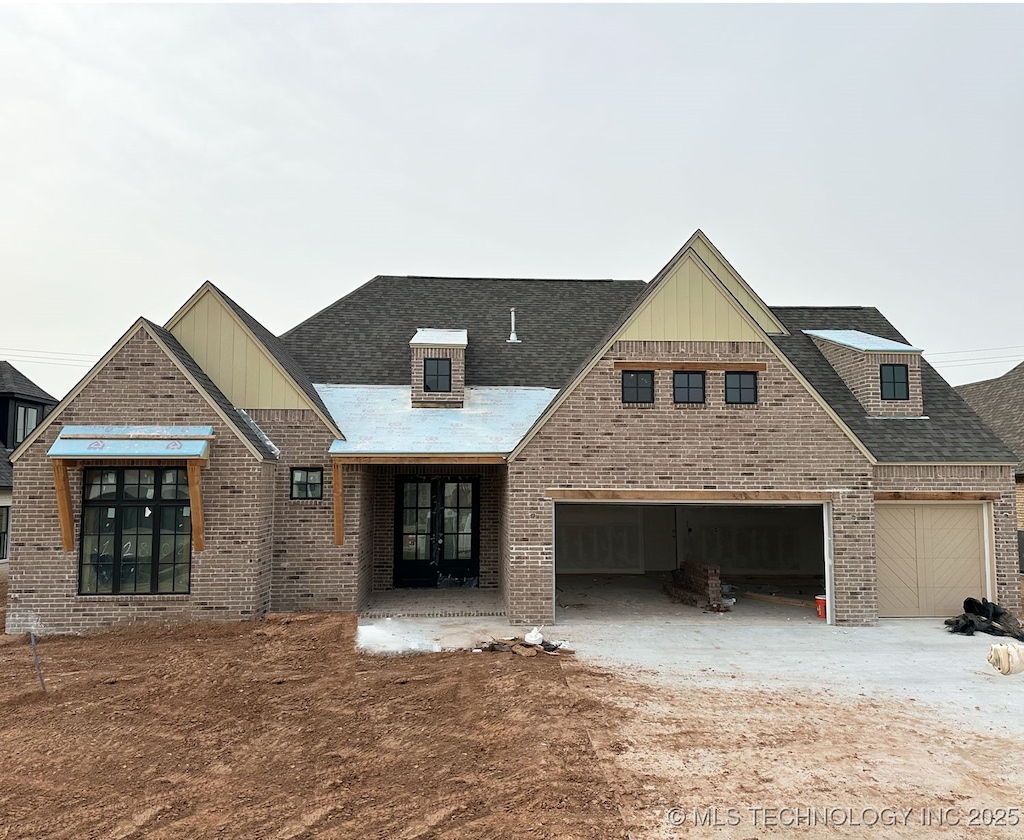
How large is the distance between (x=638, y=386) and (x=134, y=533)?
10011 mm

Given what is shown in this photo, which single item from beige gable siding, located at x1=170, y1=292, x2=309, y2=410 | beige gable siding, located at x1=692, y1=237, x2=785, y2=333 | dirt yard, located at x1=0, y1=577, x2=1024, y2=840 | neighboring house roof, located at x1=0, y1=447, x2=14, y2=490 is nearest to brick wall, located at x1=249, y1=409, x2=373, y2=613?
beige gable siding, located at x1=170, y1=292, x2=309, y2=410

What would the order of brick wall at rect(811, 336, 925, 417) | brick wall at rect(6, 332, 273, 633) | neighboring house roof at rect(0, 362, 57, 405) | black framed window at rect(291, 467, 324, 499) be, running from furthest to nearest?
neighboring house roof at rect(0, 362, 57, 405) < brick wall at rect(811, 336, 925, 417) < black framed window at rect(291, 467, 324, 499) < brick wall at rect(6, 332, 273, 633)

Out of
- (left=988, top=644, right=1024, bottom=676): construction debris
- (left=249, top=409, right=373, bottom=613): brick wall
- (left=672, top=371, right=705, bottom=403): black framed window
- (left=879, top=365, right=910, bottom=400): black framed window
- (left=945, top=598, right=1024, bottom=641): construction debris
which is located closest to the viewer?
(left=988, top=644, right=1024, bottom=676): construction debris

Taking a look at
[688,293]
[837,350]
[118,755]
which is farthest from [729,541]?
[118,755]

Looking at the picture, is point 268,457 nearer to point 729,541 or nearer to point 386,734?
point 386,734

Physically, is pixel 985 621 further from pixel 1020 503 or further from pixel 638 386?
pixel 1020 503

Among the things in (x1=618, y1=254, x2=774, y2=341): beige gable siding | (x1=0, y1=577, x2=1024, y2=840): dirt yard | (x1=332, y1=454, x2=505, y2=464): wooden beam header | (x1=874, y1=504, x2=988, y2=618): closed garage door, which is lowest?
(x1=0, y1=577, x2=1024, y2=840): dirt yard

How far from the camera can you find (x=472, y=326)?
17.6m

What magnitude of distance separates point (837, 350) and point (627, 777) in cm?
1311

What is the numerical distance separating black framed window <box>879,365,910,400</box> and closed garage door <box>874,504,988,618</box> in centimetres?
271

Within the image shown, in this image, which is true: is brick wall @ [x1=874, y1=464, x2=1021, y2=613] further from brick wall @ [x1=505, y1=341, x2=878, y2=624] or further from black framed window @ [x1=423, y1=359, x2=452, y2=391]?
black framed window @ [x1=423, y1=359, x2=452, y2=391]

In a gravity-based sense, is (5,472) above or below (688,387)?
below

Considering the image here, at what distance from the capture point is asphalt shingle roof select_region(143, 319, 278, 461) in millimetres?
11797

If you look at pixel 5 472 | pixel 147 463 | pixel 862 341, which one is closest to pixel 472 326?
pixel 147 463
